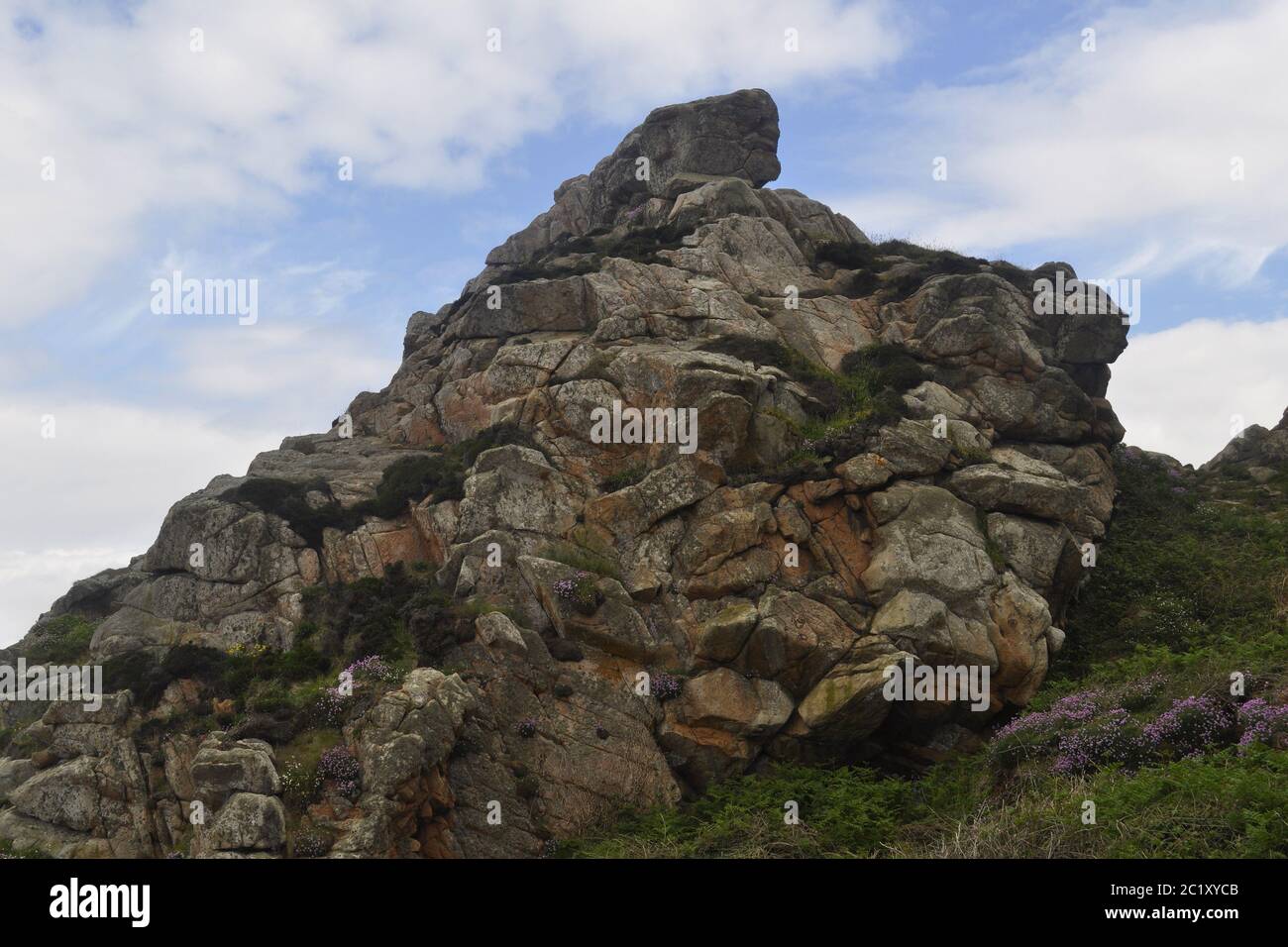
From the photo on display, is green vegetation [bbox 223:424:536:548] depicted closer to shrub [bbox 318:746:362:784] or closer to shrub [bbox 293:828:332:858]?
shrub [bbox 318:746:362:784]

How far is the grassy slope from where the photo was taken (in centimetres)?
1573

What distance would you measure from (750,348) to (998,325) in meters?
9.37

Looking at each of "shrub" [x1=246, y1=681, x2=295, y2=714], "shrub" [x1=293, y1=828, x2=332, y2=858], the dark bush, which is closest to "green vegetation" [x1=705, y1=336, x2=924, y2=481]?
"shrub" [x1=246, y1=681, x2=295, y2=714]

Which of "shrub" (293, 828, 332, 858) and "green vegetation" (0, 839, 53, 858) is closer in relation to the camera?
"shrub" (293, 828, 332, 858)

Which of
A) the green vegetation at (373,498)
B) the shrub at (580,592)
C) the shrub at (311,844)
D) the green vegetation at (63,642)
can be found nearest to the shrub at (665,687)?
the shrub at (580,592)

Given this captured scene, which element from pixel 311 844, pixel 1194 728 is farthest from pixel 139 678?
pixel 1194 728

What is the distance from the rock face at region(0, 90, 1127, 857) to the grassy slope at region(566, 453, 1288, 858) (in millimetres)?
1485

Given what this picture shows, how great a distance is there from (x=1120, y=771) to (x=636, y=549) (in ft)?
42.1

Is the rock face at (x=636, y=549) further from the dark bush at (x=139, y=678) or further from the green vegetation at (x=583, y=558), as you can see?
the dark bush at (x=139, y=678)

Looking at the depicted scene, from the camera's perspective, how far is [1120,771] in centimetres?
1912

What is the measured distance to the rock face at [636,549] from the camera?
21938 millimetres

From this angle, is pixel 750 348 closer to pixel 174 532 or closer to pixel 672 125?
pixel 174 532

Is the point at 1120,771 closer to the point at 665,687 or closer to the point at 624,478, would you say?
the point at 665,687

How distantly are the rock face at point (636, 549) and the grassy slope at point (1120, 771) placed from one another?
1485 mm
